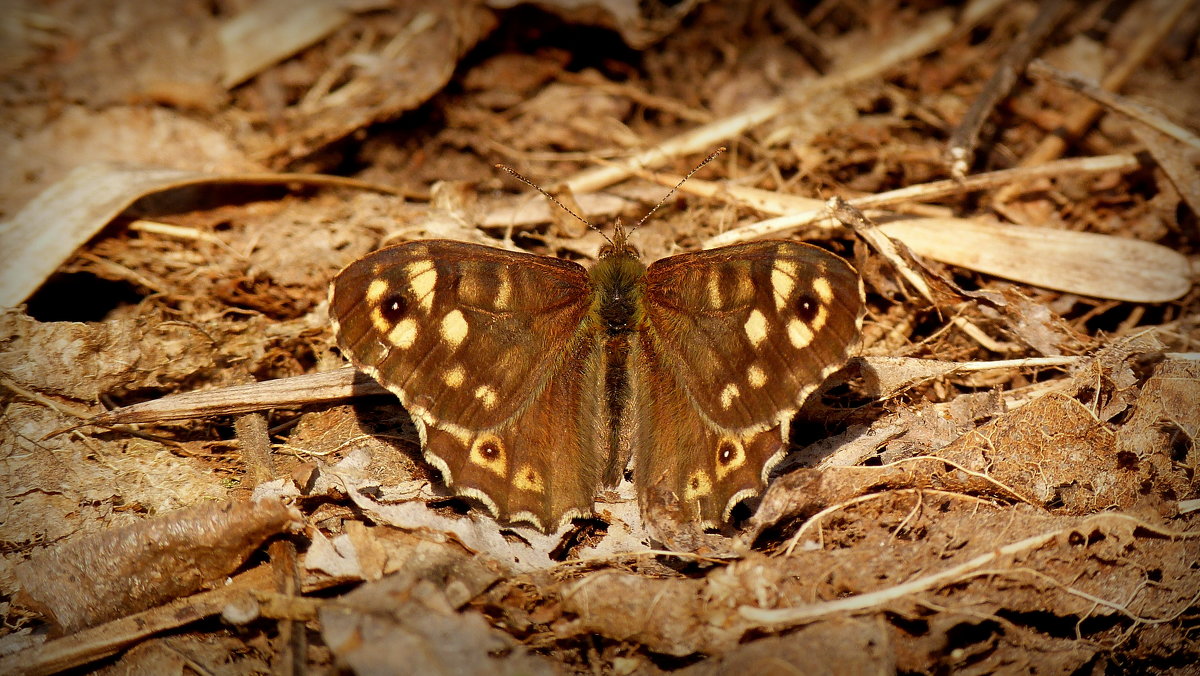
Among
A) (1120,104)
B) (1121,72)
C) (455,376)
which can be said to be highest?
(1121,72)

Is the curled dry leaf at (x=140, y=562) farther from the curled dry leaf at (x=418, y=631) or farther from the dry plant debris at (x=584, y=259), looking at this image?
the curled dry leaf at (x=418, y=631)

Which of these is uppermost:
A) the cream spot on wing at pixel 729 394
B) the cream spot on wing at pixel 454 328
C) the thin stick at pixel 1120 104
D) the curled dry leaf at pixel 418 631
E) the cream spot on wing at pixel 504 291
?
the thin stick at pixel 1120 104

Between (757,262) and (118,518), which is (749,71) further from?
(118,518)

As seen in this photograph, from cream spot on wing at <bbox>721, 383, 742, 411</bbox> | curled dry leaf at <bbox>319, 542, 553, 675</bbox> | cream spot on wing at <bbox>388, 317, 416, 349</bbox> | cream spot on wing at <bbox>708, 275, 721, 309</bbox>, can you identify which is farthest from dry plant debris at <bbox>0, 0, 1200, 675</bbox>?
cream spot on wing at <bbox>708, 275, 721, 309</bbox>

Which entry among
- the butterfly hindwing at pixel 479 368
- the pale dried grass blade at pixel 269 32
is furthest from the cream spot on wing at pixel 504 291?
the pale dried grass blade at pixel 269 32

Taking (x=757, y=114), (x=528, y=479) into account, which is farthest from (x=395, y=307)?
(x=757, y=114)

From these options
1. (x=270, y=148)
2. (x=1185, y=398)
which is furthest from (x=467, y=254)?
(x=1185, y=398)

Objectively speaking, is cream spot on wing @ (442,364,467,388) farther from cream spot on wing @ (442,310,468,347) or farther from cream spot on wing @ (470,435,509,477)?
cream spot on wing @ (470,435,509,477)

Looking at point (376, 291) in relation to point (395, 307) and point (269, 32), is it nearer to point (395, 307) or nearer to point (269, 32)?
point (395, 307)
